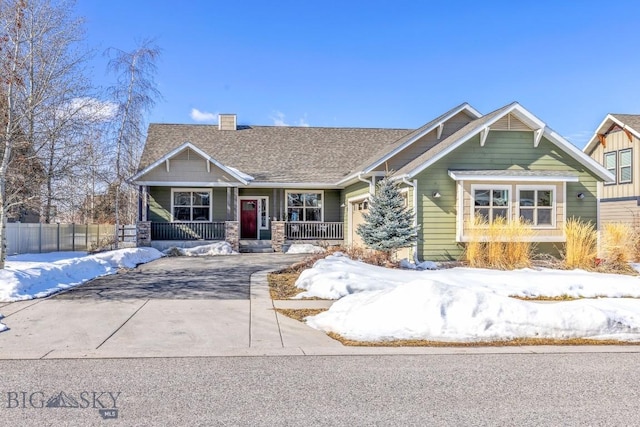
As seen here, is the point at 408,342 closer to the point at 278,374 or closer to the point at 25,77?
the point at 278,374

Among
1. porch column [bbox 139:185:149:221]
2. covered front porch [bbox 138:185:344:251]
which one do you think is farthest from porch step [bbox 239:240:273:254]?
porch column [bbox 139:185:149:221]

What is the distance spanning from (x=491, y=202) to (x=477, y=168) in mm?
1199

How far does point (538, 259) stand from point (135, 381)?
13655mm

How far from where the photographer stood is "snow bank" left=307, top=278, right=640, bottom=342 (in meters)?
7.14

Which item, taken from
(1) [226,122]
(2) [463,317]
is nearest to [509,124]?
(2) [463,317]

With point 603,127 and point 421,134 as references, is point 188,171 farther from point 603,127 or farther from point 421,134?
point 603,127

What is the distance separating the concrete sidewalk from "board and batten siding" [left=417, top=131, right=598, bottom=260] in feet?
23.3

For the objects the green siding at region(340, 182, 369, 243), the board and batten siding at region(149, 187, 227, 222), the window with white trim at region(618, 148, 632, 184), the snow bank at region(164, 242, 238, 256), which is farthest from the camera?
the window with white trim at region(618, 148, 632, 184)

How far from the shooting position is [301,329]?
767cm

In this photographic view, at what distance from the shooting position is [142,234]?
67.7ft

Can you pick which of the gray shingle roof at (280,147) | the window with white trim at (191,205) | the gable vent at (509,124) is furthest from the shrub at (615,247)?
the window with white trim at (191,205)

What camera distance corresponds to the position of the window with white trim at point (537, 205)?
15.7 meters

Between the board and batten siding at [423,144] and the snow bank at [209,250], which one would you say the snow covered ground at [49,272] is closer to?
the snow bank at [209,250]

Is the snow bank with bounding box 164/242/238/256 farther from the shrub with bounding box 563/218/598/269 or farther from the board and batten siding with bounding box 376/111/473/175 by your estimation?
the shrub with bounding box 563/218/598/269
